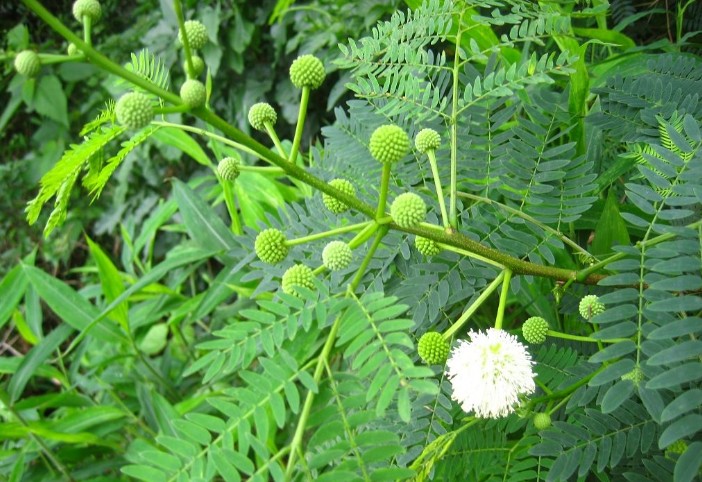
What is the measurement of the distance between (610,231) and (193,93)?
0.78 meters

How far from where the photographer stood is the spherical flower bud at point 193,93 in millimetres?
678

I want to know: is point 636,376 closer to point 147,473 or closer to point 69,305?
point 147,473

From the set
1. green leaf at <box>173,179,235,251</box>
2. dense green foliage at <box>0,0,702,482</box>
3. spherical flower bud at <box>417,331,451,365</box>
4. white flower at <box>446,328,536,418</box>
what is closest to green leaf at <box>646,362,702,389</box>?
dense green foliage at <box>0,0,702,482</box>

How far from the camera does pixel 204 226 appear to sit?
194 cm

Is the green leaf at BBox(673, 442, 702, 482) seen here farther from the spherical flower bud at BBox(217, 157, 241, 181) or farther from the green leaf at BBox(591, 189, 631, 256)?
the spherical flower bud at BBox(217, 157, 241, 181)

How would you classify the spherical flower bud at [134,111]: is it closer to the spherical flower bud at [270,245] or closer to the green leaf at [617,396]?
the spherical flower bud at [270,245]

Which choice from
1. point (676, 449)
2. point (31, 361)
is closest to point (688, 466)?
point (676, 449)

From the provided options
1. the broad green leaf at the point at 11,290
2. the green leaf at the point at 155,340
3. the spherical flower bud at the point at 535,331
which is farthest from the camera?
the green leaf at the point at 155,340

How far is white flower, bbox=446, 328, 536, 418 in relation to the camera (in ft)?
2.55

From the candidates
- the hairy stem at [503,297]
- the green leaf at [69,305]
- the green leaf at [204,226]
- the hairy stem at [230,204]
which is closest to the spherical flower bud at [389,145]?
the hairy stem at [503,297]

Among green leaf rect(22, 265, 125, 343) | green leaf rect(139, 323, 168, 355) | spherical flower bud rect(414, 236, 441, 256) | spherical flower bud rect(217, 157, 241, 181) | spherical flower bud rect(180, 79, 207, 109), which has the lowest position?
green leaf rect(139, 323, 168, 355)

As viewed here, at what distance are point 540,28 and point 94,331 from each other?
5.22ft

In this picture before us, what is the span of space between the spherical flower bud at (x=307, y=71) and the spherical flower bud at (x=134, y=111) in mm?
259

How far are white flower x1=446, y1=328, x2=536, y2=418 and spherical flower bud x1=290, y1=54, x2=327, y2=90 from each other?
431mm
